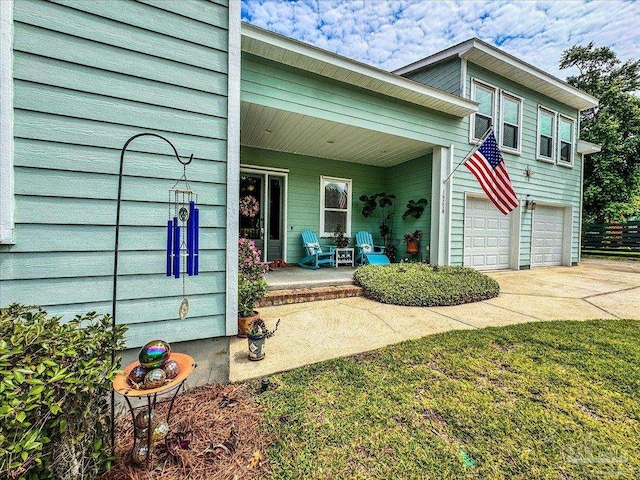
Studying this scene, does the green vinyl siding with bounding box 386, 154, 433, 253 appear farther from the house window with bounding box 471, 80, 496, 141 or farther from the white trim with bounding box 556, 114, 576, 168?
the white trim with bounding box 556, 114, 576, 168

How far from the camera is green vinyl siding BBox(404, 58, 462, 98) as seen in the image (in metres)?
6.10

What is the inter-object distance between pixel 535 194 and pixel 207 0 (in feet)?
28.1

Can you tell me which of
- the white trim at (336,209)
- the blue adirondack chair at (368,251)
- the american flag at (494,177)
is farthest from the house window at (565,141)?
the white trim at (336,209)

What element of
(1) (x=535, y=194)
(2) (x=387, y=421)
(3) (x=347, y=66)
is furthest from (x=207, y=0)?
(1) (x=535, y=194)

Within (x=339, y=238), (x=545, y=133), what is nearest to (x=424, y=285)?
(x=339, y=238)

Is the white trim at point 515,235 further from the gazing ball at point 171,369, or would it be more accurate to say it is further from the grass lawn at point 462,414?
the gazing ball at point 171,369

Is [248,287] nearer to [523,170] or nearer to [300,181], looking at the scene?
[300,181]

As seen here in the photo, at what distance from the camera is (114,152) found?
77.1 inches

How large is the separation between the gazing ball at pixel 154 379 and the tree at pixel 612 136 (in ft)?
53.9

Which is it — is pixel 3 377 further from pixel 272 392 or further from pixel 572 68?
pixel 572 68

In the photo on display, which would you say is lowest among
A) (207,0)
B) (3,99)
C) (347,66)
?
(3,99)

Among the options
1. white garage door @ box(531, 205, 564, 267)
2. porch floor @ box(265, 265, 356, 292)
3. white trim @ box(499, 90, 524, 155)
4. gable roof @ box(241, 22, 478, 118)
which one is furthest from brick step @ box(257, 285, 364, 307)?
white garage door @ box(531, 205, 564, 267)

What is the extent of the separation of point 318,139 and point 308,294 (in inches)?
126

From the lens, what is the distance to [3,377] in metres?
0.79
